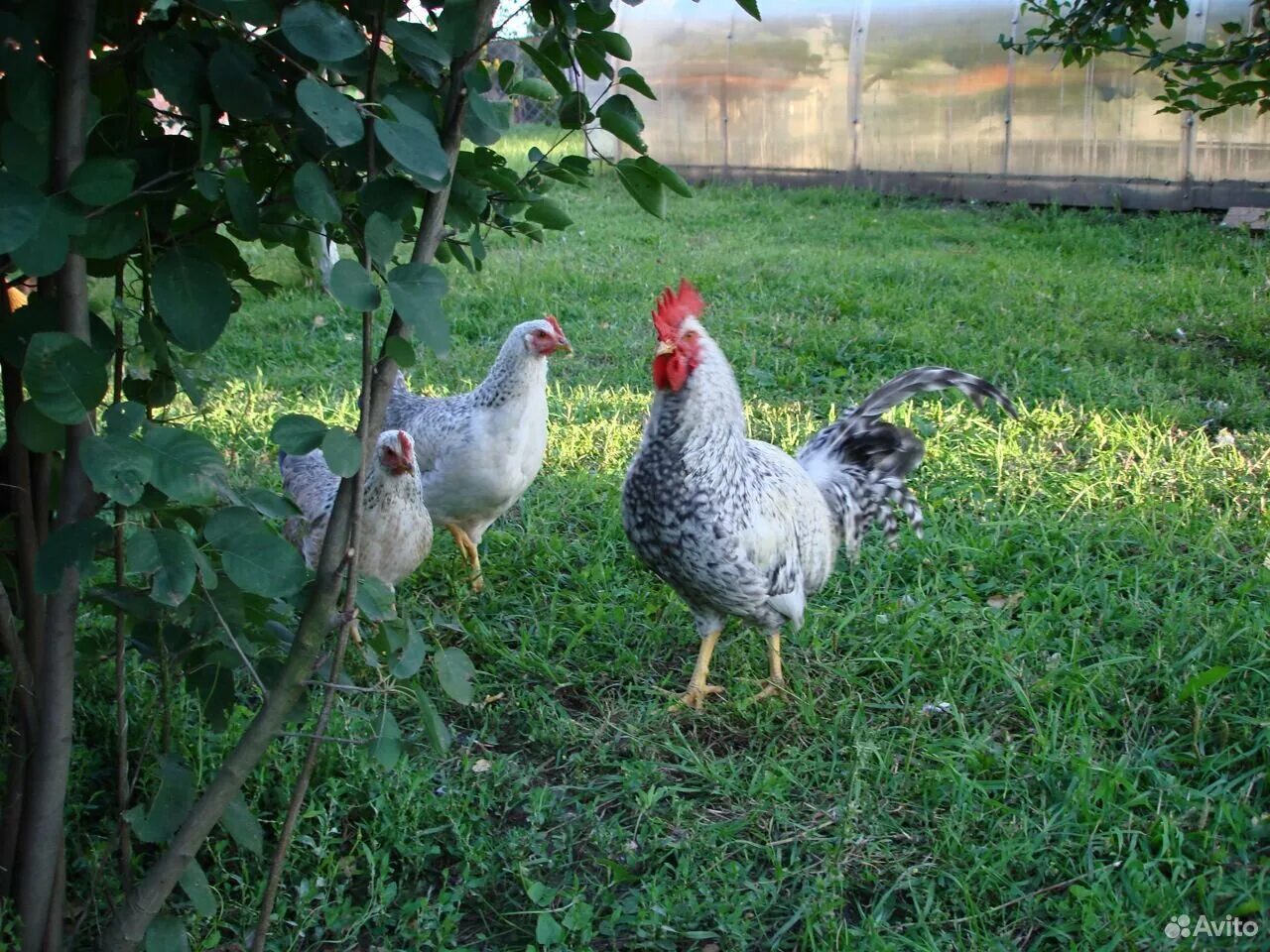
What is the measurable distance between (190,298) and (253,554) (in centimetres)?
35

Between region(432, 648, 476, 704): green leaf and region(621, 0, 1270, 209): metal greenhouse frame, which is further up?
region(621, 0, 1270, 209): metal greenhouse frame

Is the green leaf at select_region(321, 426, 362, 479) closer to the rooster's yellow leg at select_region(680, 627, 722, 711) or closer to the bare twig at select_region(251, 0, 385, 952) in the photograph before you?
the bare twig at select_region(251, 0, 385, 952)

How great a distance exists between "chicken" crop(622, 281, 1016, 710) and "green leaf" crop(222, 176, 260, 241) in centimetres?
171

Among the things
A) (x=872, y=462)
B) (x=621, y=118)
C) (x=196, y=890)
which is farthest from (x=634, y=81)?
(x=872, y=462)

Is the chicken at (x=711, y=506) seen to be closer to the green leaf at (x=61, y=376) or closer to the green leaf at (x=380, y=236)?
the green leaf at (x=380, y=236)

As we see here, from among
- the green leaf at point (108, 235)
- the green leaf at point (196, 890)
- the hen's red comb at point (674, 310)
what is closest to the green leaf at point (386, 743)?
the green leaf at point (196, 890)

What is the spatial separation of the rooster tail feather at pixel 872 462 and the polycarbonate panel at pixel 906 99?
7.93 meters

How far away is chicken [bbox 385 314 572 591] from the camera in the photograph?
3.88 metres

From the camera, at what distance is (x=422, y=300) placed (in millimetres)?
1305

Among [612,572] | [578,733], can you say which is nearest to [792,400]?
[612,572]

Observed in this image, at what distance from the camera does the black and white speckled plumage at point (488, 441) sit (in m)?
3.88

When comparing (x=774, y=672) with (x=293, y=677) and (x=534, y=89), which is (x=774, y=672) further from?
(x=534, y=89)

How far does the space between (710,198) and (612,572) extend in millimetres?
8732

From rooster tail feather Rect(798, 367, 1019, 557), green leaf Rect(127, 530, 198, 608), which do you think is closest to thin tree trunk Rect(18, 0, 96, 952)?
green leaf Rect(127, 530, 198, 608)
